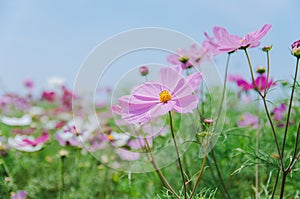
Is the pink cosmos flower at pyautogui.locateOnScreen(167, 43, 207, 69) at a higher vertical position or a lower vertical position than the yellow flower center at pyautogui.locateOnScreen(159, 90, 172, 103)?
higher

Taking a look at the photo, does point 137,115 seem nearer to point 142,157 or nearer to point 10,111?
Result: point 142,157

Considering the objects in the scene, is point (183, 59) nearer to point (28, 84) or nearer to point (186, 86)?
point (186, 86)

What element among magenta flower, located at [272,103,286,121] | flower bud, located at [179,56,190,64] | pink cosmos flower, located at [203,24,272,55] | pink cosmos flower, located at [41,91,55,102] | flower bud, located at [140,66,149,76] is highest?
pink cosmos flower, located at [203,24,272,55]

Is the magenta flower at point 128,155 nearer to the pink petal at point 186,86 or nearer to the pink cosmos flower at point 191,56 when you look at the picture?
the pink cosmos flower at point 191,56

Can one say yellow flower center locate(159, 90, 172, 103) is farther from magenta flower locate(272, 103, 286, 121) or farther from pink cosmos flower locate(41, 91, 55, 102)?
pink cosmos flower locate(41, 91, 55, 102)

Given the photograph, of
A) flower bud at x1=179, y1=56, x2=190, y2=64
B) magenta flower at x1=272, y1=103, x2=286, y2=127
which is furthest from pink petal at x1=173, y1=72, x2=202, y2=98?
magenta flower at x1=272, y1=103, x2=286, y2=127

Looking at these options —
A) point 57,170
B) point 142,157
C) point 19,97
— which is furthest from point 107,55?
point 19,97

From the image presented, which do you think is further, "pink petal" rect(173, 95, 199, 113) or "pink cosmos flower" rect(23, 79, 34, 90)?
"pink cosmos flower" rect(23, 79, 34, 90)

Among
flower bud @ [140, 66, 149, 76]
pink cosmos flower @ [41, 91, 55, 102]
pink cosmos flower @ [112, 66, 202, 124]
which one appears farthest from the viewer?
pink cosmos flower @ [41, 91, 55, 102]

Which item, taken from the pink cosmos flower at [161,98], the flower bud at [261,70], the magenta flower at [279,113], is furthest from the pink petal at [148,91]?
the magenta flower at [279,113]

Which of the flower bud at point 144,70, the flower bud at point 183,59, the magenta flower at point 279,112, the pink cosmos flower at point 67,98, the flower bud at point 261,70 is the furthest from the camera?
the pink cosmos flower at point 67,98
